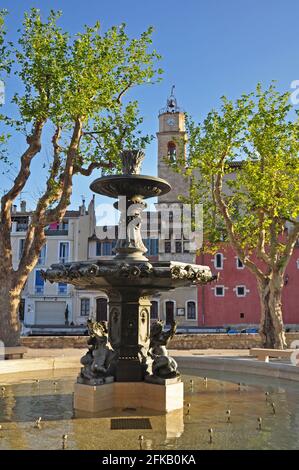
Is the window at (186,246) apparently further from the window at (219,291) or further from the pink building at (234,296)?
the window at (219,291)

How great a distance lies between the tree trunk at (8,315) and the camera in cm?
1616

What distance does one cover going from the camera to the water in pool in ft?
19.2

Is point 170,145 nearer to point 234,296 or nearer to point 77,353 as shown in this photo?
point 234,296

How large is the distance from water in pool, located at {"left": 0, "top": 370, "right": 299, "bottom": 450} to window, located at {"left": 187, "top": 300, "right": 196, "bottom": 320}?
3070cm

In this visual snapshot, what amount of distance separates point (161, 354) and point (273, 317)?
1150 cm

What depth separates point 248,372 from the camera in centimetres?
1236

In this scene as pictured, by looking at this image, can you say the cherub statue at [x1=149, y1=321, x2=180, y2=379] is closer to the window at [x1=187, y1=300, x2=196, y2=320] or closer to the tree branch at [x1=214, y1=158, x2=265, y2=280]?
the tree branch at [x1=214, y1=158, x2=265, y2=280]

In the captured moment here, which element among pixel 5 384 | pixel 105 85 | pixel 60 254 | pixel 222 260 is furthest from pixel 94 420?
pixel 60 254

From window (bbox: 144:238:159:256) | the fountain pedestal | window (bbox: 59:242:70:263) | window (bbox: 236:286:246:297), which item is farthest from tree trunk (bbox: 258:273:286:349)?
window (bbox: 59:242:70:263)

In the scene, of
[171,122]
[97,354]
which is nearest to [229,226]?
[97,354]

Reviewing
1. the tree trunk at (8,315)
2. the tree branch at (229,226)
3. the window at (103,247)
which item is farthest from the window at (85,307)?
the tree trunk at (8,315)

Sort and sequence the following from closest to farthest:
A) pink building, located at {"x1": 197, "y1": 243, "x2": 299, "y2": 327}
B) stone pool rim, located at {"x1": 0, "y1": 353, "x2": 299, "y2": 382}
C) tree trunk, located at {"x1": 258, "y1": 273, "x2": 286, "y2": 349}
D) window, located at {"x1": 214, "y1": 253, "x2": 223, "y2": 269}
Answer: stone pool rim, located at {"x1": 0, "y1": 353, "x2": 299, "y2": 382}
tree trunk, located at {"x1": 258, "y1": 273, "x2": 286, "y2": 349}
pink building, located at {"x1": 197, "y1": 243, "x2": 299, "y2": 327}
window, located at {"x1": 214, "y1": 253, "x2": 223, "y2": 269}
